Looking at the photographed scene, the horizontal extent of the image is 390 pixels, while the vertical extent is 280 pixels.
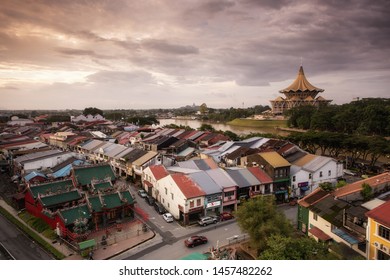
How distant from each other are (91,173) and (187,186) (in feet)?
11.7

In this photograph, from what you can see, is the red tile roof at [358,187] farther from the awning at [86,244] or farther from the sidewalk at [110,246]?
the awning at [86,244]

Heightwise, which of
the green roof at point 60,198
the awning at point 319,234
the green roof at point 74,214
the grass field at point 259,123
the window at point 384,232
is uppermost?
the grass field at point 259,123

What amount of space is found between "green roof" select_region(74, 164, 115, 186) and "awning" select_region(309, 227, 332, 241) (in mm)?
6641

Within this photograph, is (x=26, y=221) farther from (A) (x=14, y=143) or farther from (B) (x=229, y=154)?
(A) (x=14, y=143)

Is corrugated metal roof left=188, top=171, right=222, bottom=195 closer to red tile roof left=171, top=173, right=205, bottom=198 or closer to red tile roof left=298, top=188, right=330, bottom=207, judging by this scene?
red tile roof left=171, top=173, right=205, bottom=198

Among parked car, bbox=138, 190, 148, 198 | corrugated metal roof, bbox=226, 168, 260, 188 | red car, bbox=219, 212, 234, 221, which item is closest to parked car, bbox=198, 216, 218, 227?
red car, bbox=219, 212, 234, 221

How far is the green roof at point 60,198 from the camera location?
7860mm

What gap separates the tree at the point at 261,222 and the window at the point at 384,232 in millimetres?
1654

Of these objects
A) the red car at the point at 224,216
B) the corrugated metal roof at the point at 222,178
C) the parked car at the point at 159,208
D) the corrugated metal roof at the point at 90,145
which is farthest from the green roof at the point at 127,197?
the corrugated metal roof at the point at 90,145

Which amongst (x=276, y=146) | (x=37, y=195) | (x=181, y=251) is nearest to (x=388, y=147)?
(x=276, y=146)

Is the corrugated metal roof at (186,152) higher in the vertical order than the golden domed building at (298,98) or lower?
lower

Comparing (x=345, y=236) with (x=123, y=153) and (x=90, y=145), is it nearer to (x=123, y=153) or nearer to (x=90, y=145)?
(x=123, y=153)

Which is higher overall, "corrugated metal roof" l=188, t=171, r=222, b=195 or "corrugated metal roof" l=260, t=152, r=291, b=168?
"corrugated metal roof" l=260, t=152, r=291, b=168

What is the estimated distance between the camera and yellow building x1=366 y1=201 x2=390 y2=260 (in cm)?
458
